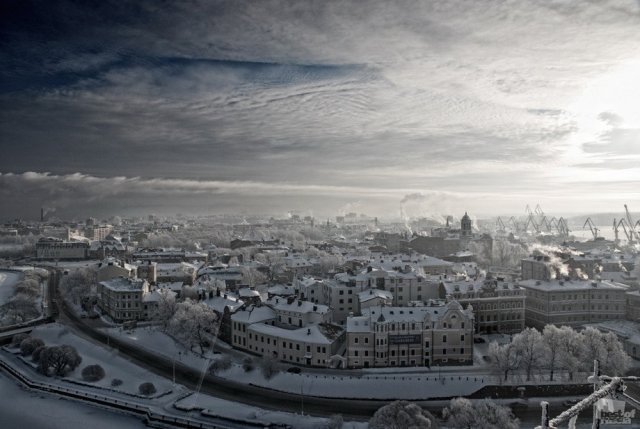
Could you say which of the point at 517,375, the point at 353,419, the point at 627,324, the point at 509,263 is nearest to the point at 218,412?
the point at 353,419

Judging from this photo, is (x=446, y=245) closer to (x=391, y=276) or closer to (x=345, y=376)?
(x=391, y=276)

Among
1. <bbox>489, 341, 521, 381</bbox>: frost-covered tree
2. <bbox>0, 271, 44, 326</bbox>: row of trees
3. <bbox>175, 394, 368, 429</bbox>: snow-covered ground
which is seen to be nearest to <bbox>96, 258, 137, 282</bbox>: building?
<bbox>0, 271, 44, 326</bbox>: row of trees

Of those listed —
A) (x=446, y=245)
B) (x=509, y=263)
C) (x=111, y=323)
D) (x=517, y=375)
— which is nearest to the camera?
(x=517, y=375)

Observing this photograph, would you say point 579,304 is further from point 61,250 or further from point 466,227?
point 61,250

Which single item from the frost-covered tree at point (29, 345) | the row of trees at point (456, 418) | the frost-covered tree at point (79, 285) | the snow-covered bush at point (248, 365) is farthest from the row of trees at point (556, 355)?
the frost-covered tree at point (79, 285)

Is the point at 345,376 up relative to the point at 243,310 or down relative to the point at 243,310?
down

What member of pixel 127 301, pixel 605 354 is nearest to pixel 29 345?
pixel 127 301
